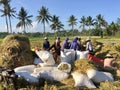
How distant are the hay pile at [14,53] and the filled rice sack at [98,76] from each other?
264 centimetres

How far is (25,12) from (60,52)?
188ft

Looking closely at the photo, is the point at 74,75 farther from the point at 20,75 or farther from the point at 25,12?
the point at 25,12

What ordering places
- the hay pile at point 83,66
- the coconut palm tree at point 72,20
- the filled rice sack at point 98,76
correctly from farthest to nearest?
the coconut palm tree at point 72,20, the hay pile at point 83,66, the filled rice sack at point 98,76

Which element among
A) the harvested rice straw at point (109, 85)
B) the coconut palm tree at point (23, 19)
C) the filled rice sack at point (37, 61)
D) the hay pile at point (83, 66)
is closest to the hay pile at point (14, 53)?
the filled rice sack at point (37, 61)

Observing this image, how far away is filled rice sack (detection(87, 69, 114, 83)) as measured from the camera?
8188mm

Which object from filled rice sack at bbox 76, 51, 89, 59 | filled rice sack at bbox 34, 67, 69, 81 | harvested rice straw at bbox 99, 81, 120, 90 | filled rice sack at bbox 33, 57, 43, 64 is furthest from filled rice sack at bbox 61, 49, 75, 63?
harvested rice straw at bbox 99, 81, 120, 90

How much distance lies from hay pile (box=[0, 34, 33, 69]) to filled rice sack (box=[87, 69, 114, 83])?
2.64 metres

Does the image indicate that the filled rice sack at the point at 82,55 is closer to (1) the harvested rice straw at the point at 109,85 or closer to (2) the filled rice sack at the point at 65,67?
(2) the filled rice sack at the point at 65,67

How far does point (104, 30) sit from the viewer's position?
8506cm

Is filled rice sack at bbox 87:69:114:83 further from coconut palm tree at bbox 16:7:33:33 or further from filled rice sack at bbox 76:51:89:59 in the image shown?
coconut palm tree at bbox 16:7:33:33

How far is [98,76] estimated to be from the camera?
27.1 ft

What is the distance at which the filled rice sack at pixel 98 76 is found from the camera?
26.9 feet

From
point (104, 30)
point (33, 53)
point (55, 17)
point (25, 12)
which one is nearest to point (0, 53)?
point (33, 53)

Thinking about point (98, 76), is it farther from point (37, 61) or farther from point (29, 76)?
point (37, 61)
